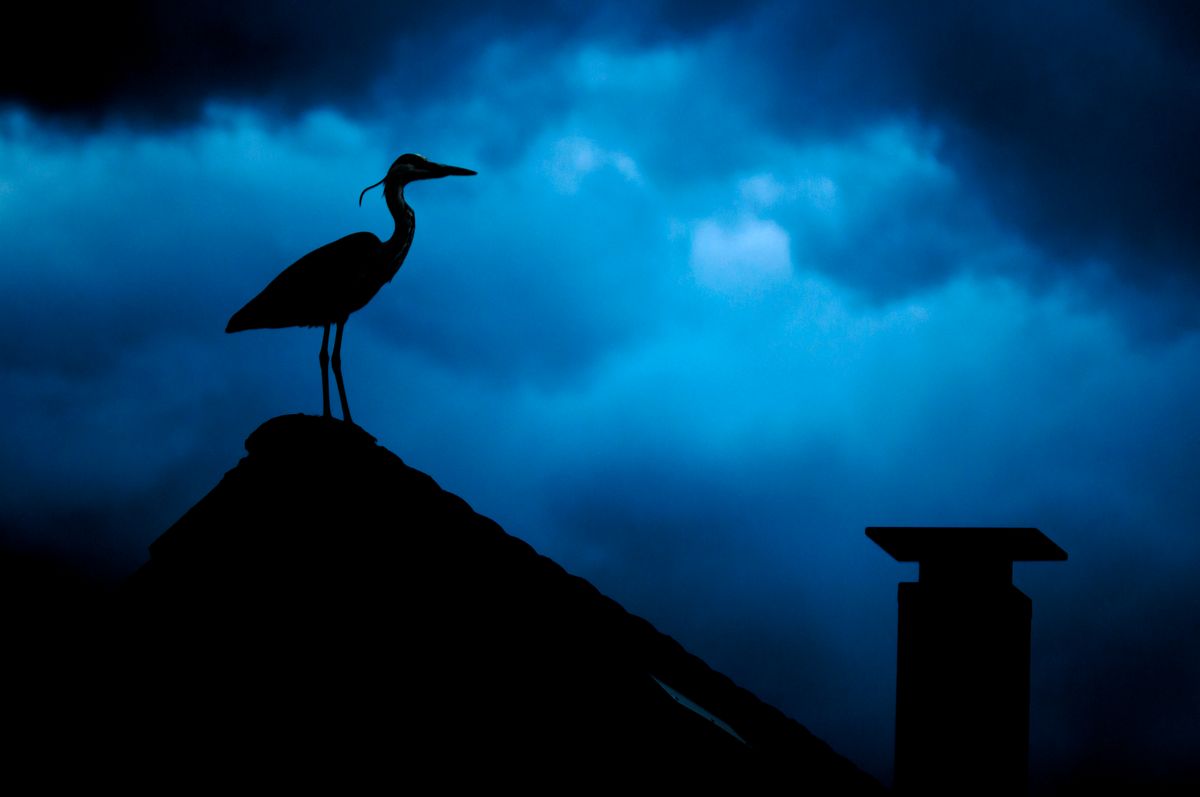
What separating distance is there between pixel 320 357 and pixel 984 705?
6.05 m

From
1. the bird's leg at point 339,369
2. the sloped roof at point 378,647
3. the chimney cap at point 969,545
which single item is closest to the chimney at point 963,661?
the chimney cap at point 969,545

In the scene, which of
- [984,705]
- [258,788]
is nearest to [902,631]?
[984,705]

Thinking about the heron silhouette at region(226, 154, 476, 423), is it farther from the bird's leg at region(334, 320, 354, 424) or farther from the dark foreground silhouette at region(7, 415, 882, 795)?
the dark foreground silhouette at region(7, 415, 882, 795)

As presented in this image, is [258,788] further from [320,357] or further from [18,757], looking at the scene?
[320,357]

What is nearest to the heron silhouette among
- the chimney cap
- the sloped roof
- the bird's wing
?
the bird's wing

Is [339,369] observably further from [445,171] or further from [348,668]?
[348,668]

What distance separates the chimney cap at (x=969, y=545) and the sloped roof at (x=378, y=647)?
1076 mm

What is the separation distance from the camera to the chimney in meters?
3.53

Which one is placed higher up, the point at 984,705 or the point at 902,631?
the point at 902,631

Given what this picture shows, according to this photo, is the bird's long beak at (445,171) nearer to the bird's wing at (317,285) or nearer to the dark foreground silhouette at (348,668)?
the bird's wing at (317,285)

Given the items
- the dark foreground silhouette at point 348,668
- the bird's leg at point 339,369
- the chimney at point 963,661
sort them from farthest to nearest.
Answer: the bird's leg at point 339,369 < the chimney at point 963,661 < the dark foreground silhouette at point 348,668

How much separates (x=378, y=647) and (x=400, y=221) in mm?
5404

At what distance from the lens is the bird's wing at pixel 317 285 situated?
783cm

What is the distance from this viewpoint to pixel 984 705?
11.7 feet
